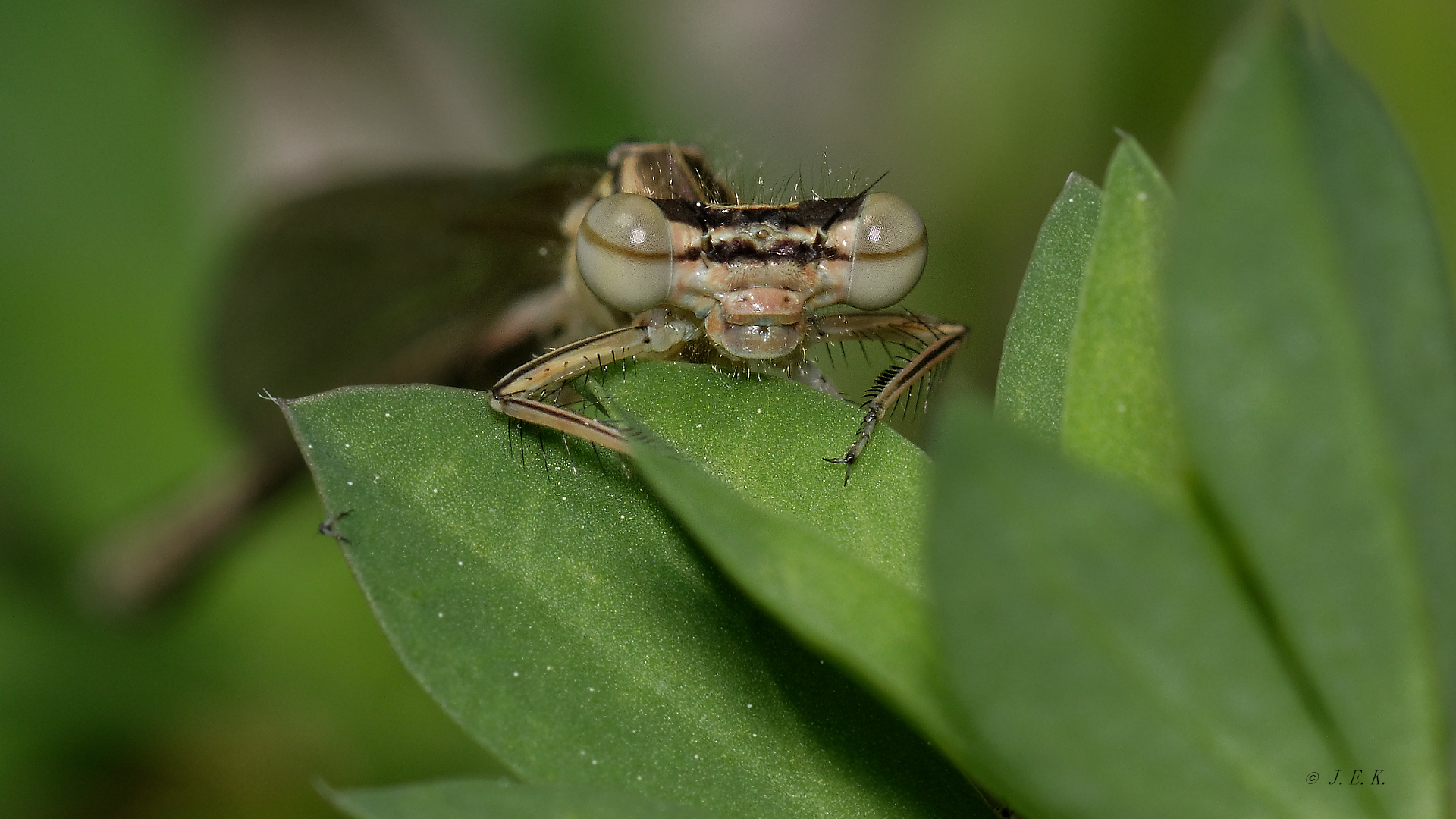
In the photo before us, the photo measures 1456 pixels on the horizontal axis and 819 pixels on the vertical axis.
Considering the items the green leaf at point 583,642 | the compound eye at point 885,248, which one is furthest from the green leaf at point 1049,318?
the compound eye at point 885,248

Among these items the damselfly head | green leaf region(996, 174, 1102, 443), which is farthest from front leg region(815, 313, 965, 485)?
green leaf region(996, 174, 1102, 443)

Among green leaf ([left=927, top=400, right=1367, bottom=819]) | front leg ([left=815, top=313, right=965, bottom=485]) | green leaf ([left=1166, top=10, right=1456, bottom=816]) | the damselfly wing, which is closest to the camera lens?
green leaf ([left=927, top=400, right=1367, bottom=819])

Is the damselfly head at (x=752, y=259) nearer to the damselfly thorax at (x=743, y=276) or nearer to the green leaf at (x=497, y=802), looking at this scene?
the damselfly thorax at (x=743, y=276)

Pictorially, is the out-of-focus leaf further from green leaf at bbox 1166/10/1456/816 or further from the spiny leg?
green leaf at bbox 1166/10/1456/816

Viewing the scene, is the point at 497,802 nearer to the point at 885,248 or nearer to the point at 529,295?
the point at 885,248

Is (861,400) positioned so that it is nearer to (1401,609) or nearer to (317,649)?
(1401,609)

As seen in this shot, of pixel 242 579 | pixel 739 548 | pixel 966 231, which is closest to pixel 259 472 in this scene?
pixel 242 579
